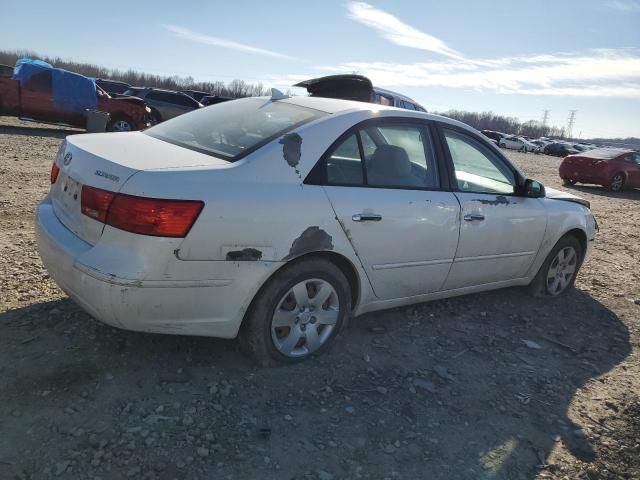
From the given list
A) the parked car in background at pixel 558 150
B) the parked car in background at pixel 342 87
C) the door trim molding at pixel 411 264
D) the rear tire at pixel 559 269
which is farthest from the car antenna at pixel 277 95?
the parked car in background at pixel 558 150

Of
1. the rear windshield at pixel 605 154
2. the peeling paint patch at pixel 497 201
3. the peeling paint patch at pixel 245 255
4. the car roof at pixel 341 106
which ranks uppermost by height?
the rear windshield at pixel 605 154

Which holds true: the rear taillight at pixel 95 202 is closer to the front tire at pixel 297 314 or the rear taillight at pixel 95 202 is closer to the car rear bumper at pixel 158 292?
the car rear bumper at pixel 158 292

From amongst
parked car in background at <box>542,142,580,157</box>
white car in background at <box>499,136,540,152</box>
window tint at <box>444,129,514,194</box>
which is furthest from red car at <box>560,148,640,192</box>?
parked car in background at <box>542,142,580,157</box>

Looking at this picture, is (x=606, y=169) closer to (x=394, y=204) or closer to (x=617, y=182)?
(x=617, y=182)

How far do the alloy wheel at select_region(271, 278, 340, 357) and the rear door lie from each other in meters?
0.33

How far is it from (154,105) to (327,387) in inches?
764

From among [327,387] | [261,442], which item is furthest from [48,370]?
[327,387]

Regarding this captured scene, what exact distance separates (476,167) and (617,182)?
48.2 feet

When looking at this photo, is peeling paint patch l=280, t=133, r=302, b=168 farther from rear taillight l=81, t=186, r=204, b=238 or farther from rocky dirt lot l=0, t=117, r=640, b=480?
rocky dirt lot l=0, t=117, r=640, b=480

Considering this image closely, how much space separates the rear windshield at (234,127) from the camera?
9.83ft

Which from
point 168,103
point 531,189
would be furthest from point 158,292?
point 168,103

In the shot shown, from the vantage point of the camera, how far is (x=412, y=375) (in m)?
3.26

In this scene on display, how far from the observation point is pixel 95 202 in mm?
2617

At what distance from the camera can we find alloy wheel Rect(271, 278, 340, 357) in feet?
9.91
